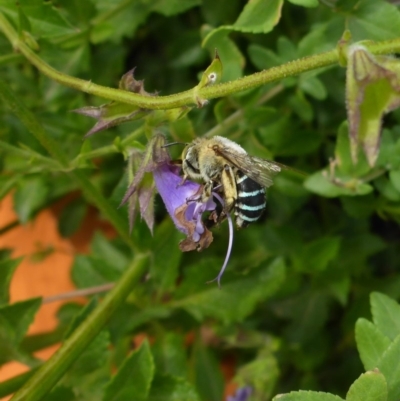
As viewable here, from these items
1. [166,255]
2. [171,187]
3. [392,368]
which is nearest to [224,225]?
[166,255]

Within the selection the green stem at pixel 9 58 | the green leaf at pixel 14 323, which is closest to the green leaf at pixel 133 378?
the green leaf at pixel 14 323

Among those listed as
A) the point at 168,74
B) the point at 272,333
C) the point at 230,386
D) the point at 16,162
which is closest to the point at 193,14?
the point at 168,74

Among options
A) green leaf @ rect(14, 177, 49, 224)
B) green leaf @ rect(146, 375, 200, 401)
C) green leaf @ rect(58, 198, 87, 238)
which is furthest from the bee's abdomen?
green leaf @ rect(58, 198, 87, 238)

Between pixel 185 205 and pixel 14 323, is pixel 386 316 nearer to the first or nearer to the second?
pixel 185 205

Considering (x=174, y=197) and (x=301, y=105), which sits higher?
(x=174, y=197)

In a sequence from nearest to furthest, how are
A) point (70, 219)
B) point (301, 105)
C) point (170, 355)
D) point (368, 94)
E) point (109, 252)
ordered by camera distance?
point (368, 94)
point (301, 105)
point (170, 355)
point (109, 252)
point (70, 219)

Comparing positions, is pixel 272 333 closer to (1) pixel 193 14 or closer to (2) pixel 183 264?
(2) pixel 183 264

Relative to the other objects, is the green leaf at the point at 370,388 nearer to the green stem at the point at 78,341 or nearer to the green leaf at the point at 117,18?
the green stem at the point at 78,341
